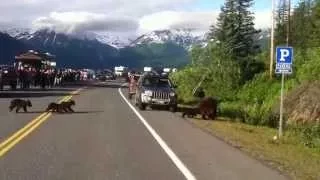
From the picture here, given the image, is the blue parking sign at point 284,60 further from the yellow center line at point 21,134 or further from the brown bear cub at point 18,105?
the brown bear cub at point 18,105

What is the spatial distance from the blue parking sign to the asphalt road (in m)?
2.66

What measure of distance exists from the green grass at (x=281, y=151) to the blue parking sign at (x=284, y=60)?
6.54 feet

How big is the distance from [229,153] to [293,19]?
10268 cm

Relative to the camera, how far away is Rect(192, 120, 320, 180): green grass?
13164 mm

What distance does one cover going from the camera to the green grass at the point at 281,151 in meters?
13.2

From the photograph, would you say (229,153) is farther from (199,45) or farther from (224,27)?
(224,27)

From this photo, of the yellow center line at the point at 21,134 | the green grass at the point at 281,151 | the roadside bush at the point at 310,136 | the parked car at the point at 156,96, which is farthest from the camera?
the parked car at the point at 156,96

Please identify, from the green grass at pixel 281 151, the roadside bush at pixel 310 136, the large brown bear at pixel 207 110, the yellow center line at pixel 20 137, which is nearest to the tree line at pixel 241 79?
the large brown bear at pixel 207 110

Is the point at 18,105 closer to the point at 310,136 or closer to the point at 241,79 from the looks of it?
the point at 310,136

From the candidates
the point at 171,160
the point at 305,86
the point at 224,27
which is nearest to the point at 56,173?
the point at 171,160

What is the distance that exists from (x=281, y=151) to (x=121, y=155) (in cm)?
435

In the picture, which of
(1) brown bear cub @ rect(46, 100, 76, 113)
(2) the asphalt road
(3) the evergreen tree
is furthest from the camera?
(3) the evergreen tree

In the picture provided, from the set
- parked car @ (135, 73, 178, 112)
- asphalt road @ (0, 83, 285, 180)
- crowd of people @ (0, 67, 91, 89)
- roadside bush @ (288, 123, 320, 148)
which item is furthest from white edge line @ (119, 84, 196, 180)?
crowd of people @ (0, 67, 91, 89)

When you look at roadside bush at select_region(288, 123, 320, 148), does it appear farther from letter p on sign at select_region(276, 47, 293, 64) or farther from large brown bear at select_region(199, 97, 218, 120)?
large brown bear at select_region(199, 97, 218, 120)
